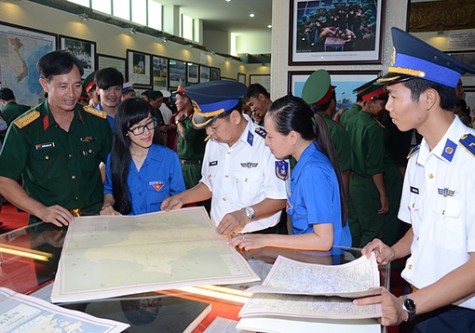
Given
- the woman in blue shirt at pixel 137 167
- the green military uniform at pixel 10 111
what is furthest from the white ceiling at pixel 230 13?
the woman in blue shirt at pixel 137 167

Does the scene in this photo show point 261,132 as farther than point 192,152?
No

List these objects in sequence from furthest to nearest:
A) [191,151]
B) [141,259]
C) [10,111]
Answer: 1. [10,111]
2. [191,151]
3. [141,259]

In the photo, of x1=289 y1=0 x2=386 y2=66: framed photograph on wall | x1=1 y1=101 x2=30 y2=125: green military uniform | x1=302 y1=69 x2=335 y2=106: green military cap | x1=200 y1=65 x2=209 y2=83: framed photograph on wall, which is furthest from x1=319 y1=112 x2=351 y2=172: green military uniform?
x1=200 y1=65 x2=209 y2=83: framed photograph on wall

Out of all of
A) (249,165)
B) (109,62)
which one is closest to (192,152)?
(249,165)

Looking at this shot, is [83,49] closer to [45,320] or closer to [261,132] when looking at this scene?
[261,132]

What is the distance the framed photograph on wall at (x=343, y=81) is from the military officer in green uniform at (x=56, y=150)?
6.49 feet

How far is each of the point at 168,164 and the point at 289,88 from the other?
1792mm

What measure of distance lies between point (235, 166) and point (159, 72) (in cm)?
941

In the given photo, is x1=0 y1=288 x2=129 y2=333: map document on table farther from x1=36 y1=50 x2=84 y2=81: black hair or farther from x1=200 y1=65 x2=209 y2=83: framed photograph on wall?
x1=200 y1=65 x2=209 y2=83: framed photograph on wall

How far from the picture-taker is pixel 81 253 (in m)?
1.19

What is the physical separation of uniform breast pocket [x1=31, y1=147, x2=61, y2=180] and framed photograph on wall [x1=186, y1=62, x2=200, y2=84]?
10660 mm

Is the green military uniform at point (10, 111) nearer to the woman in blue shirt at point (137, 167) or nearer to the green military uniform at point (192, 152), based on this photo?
the green military uniform at point (192, 152)

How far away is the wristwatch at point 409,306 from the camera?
999 millimetres

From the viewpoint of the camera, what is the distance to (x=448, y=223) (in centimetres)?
123
